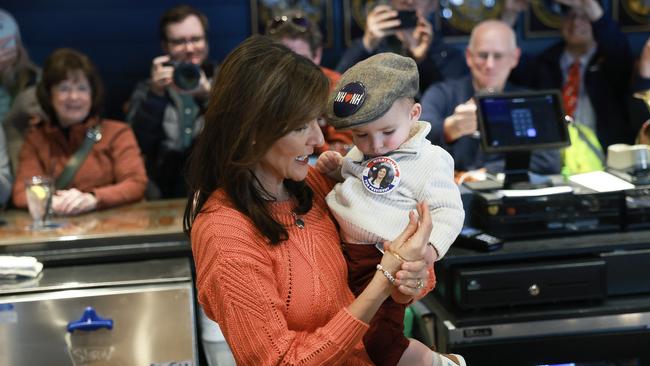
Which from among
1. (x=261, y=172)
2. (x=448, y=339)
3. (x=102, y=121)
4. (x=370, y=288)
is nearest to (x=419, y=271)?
(x=370, y=288)

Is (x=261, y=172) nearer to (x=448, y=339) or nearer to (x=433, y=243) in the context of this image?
(x=433, y=243)

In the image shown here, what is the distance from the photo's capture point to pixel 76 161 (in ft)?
12.0

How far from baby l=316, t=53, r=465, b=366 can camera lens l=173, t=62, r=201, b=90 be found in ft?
6.27

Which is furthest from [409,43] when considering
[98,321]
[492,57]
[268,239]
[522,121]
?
[268,239]

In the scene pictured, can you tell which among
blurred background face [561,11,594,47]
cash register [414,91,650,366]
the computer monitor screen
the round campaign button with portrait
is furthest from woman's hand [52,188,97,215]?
blurred background face [561,11,594,47]

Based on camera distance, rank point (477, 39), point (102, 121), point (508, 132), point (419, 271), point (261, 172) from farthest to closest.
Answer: point (477, 39)
point (102, 121)
point (508, 132)
point (261, 172)
point (419, 271)

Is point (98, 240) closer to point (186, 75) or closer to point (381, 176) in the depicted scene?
point (186, 75)

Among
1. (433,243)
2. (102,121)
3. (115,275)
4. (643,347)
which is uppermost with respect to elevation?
(433,243)

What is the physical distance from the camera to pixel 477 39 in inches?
162

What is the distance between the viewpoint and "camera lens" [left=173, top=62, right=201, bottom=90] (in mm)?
3883

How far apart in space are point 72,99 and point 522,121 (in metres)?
1.82

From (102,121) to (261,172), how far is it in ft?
6.43

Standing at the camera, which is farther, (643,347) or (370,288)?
(643,347)

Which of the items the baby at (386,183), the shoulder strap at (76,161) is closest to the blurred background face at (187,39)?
the shoulder strap at (76,161)
